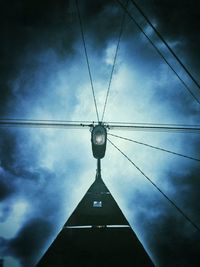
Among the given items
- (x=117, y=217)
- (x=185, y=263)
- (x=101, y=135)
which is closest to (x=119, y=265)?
(x=117, y=217)

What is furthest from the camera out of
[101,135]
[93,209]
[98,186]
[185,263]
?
[185,263]

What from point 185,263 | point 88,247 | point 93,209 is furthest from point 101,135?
point 185,263

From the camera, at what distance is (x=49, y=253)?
6.07 meters

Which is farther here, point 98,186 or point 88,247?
point 98,186

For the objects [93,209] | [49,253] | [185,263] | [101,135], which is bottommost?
[185,263]

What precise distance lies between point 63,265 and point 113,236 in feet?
4.90

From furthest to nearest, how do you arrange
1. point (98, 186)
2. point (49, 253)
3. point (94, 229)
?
point (98, 186), point (94, 229), point (49, 253)

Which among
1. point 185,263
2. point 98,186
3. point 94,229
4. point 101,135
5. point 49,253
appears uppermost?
point 101,135

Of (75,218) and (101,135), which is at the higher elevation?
(101,135)

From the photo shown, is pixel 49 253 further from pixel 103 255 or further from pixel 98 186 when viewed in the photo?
pixel 98 186

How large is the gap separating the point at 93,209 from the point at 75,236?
0.95 metres

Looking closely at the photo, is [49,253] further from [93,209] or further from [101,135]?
[101,135]

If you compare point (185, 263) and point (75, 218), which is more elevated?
point (75, 218)

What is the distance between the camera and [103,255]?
6020 mm
